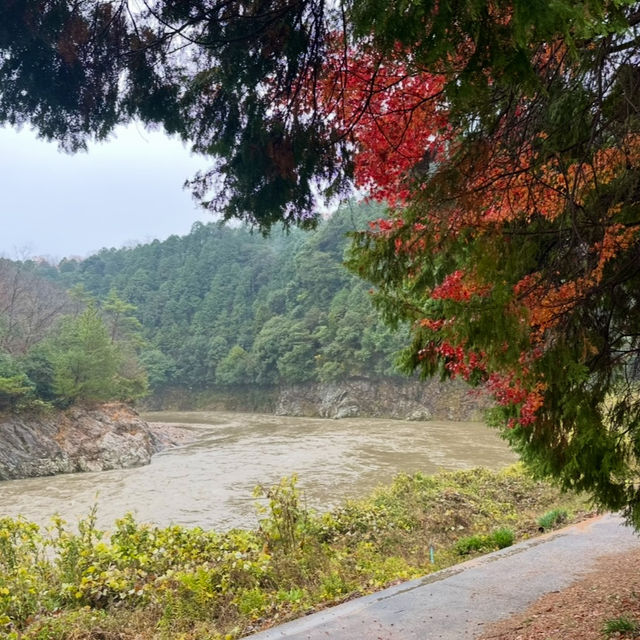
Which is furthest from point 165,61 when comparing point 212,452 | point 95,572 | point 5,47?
point 212,452

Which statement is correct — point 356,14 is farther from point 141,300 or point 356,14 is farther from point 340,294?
point 141,300

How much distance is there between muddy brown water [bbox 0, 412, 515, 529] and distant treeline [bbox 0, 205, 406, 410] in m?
16.5

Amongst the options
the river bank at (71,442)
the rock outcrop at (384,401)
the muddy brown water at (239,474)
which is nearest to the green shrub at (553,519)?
the muddy brown water at (239,474)

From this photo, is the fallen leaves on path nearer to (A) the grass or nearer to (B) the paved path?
(A) the grass

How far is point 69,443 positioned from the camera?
2331 cm

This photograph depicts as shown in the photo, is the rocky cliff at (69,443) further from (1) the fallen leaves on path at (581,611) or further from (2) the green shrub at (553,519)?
(1) the fallen leaves on path at (581,611)

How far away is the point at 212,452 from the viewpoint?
79.5 ft

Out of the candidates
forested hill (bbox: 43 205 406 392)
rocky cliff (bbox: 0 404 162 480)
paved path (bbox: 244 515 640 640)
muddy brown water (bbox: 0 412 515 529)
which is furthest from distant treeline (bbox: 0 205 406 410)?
paved path (bbox: 244 515 640 640)

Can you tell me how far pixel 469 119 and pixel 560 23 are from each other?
2.04m

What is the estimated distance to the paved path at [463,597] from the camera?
4.44 metres

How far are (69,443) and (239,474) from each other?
9.46m

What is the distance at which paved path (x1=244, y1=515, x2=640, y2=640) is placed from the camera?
444cm

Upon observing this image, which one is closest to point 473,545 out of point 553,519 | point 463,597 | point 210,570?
point 553,519

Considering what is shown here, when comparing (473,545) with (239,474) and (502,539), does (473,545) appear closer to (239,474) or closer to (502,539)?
(502,539)
